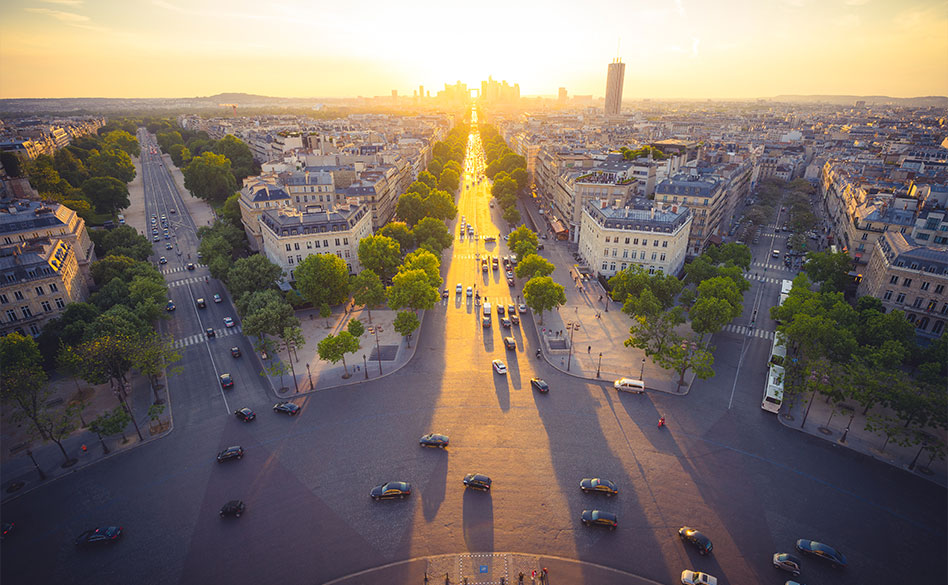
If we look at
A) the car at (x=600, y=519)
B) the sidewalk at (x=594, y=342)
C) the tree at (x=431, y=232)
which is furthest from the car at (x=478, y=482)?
the tree at (x=431, y=232)

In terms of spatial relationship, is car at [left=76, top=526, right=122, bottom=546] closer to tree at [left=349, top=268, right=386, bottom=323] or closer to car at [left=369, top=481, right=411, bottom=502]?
car at [left=369, top=481, right=411, bottom=502]

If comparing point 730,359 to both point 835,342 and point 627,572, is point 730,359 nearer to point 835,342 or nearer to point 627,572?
point 835,342

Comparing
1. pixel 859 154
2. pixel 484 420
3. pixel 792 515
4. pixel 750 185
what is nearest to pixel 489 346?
pixel 484 420

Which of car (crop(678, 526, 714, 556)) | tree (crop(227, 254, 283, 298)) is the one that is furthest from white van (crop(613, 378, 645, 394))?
tree (crop(227, 254, 283, 298))

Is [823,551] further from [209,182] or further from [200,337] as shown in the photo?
[209,182]

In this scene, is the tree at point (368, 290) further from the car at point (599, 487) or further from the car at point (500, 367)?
the car at point (599, 487)

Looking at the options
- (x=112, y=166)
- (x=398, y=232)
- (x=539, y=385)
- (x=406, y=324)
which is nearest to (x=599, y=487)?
(x=539, y=385)
